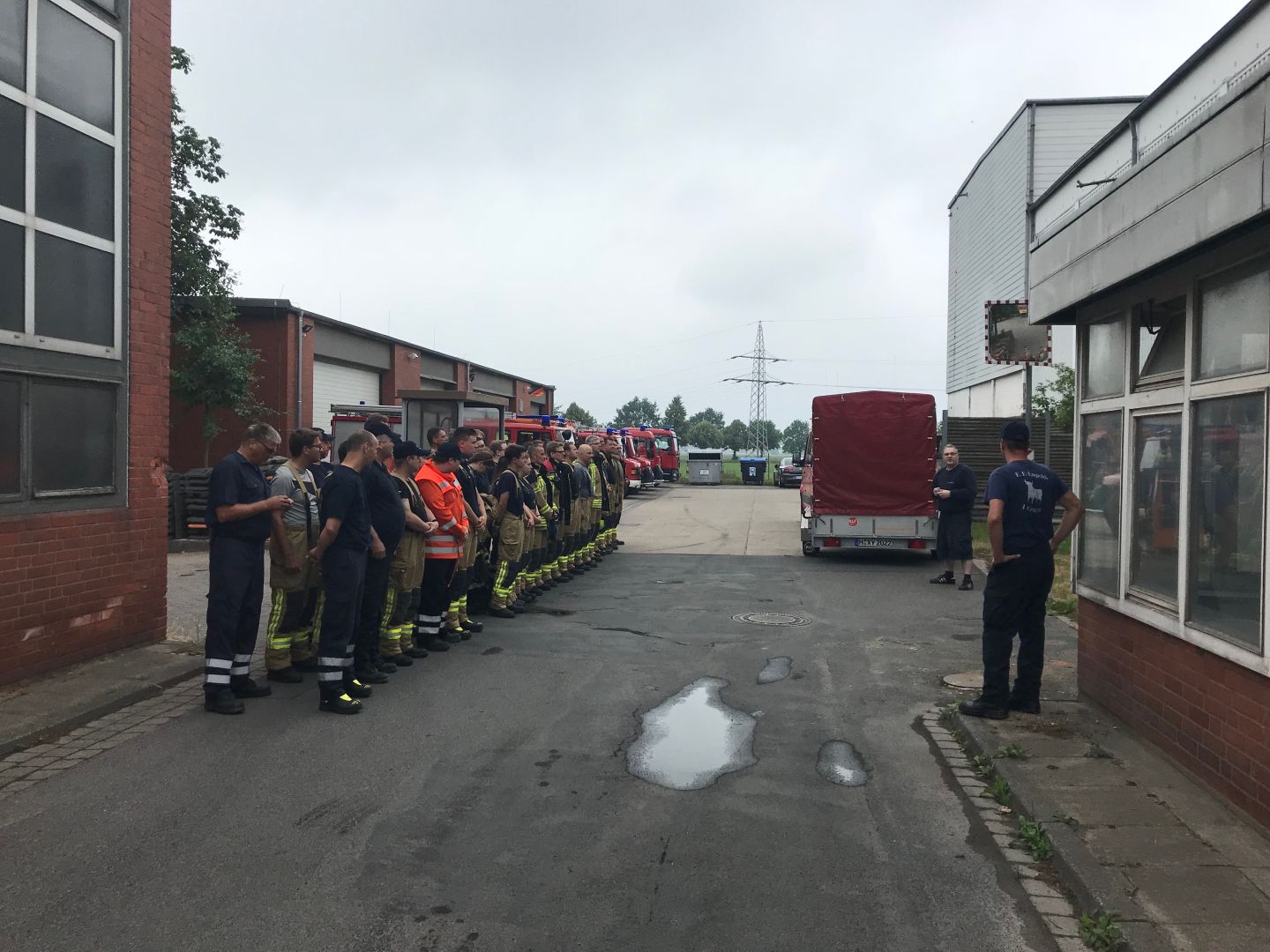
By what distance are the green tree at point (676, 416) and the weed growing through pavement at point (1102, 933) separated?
477 feet

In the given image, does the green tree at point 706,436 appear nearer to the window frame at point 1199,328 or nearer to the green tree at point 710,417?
the green tree at point 710,417

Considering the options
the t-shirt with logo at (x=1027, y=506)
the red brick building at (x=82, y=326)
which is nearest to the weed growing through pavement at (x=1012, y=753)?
the t-shirt with logo at (x=1027, y=506)

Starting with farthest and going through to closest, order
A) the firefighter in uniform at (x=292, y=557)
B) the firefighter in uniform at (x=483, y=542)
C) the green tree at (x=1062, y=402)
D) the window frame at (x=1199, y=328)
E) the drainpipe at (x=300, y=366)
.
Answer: the drainpipe at (x=300, y=366)
the green tree at (x=1062, y=402)
the firefighter in uniform at (x=483, y=542)
the firefighter in uniform at (x=292, y=557)
the window frame at (x=1199, y=328)

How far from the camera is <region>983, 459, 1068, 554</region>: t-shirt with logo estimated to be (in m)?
7.11

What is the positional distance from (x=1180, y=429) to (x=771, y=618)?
620 cm

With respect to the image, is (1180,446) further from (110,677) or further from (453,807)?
(110,677)

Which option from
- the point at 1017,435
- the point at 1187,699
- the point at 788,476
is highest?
the point at 1017,435

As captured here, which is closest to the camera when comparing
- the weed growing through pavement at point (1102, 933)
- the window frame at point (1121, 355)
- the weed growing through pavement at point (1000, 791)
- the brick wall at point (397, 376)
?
the weed growing through pavement at point (1102, 933)

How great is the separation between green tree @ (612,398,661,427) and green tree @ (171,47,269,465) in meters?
137

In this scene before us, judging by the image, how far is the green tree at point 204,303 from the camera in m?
26.8

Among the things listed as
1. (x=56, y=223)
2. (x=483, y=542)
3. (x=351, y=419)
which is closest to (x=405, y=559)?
(x=483, y=542)

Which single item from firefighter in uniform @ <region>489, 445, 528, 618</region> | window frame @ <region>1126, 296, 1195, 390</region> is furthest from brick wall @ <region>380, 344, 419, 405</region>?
window frame @ <region>1126, 296, 1195, 390</region>

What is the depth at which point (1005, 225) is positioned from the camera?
124ft

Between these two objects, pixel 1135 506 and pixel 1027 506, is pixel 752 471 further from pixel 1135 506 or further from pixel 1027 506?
→ pixel 1135 506
